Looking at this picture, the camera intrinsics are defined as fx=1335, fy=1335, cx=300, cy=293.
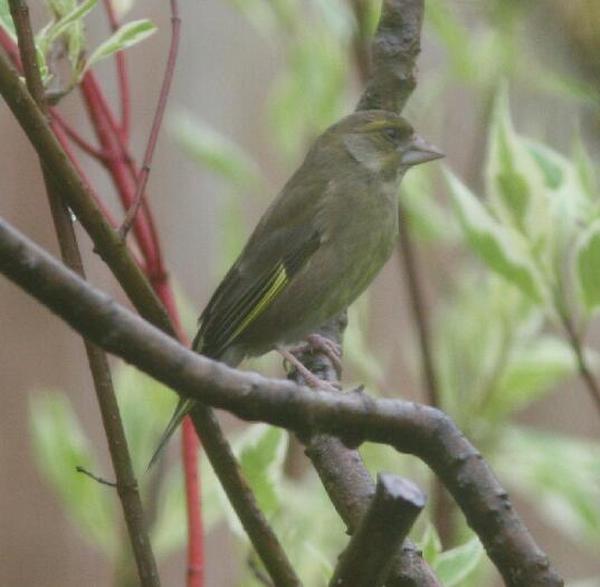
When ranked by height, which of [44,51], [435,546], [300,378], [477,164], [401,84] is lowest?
[435,546]

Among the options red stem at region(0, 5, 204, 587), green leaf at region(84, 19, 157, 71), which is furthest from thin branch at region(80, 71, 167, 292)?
green leaf at region(84, 19, 157, 71)

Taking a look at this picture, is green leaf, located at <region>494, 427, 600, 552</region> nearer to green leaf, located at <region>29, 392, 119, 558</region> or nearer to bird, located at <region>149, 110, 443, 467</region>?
bird, located at <region>149, 110, 443, 467</region>

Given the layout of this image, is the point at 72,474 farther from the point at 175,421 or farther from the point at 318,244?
the point at 318,244

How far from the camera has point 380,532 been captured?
0.75 metres

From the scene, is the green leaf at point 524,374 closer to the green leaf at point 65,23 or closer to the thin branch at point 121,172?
the thin branch at point 121,172

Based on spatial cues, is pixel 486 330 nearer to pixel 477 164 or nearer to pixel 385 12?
pixel 385 12

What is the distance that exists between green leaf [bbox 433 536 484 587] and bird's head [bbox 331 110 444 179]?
0.79m

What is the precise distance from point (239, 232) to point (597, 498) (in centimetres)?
71

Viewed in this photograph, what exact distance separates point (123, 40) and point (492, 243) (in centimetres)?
57

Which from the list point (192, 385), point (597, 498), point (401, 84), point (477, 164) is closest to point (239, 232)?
point (401, 84)

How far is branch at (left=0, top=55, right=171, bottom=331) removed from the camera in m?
0.96

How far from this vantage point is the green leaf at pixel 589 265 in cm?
157

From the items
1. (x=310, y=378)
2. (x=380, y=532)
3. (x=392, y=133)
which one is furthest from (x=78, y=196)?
(x=392, y=133)

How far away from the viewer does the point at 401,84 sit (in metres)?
1.71
